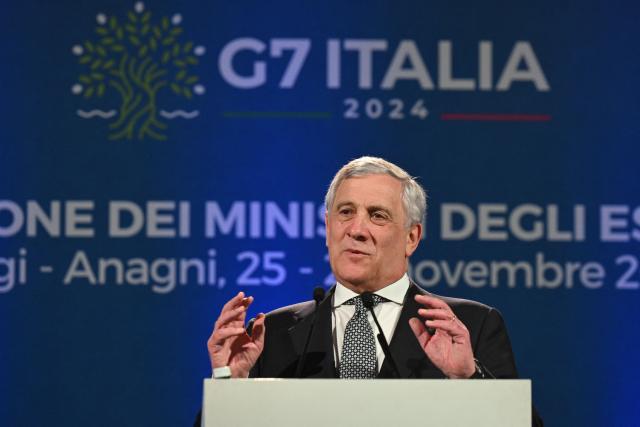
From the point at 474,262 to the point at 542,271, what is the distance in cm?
27

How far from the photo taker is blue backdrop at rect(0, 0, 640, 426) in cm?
410

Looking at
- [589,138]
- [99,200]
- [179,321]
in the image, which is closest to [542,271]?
[589,138]

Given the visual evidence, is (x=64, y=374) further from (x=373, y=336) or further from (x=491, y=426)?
(x=491, y=426)

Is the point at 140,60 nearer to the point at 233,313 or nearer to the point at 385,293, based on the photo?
the point at 385,293

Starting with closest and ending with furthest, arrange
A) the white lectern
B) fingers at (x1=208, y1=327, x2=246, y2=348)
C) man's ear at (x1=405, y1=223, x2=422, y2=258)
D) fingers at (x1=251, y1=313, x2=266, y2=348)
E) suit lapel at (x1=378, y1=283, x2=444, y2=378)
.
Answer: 1. the white lectern
2. fingers at (x1=208, y1=327, x2=246, y2=348)
3. fingers at (x1=251, y1=313, x2=266, y2=348)
4. suit lapel at (x1=378, y1=283, x2=444, y2=378)
5. man's ear at (x1=405, y1=223, x2=422, y2=258)

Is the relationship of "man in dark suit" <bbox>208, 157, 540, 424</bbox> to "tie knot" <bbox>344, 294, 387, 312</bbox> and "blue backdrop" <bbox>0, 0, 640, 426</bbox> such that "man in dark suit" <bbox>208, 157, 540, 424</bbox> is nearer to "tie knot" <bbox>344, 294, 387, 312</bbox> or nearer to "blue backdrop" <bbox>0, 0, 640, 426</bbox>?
"tie knot" <bbox>344, 294, 387, 312</bbox>

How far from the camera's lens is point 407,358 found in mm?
2691

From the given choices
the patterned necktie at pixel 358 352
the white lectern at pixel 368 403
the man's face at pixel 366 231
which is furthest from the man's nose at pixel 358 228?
the white lectern at pixel 368 403

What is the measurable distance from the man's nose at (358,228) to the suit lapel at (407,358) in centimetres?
25

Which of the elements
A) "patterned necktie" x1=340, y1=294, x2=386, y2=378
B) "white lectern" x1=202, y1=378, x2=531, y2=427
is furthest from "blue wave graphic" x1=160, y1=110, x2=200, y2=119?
"white lectern" x1=202, y1=378, x2=531, y2=427

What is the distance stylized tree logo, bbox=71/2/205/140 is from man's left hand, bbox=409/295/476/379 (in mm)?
2045

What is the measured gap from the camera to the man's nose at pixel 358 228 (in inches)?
109

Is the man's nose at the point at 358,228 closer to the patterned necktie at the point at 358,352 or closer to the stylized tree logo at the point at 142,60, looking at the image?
the patterned necktie at the point at 358,352

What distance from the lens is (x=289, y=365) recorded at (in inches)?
107
